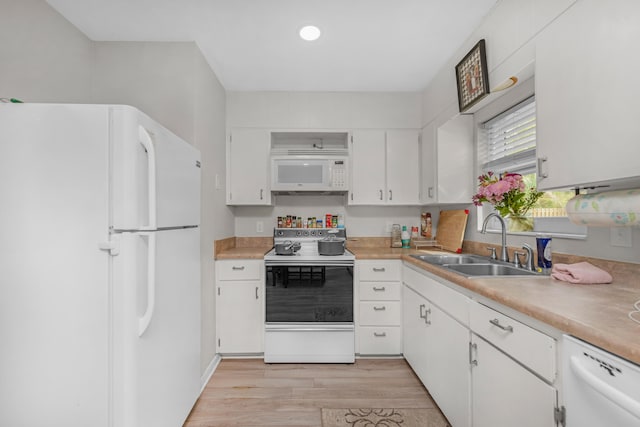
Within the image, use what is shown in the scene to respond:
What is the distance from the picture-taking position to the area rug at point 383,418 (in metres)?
1.89

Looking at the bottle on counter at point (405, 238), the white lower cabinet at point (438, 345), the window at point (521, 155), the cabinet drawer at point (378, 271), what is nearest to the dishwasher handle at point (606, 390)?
the white lower cabinet at point (438, 345)

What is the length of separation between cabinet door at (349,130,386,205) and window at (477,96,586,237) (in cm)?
92

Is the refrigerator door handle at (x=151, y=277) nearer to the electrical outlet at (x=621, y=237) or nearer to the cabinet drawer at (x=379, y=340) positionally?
the cabinet drawer at (x=379, y=340)

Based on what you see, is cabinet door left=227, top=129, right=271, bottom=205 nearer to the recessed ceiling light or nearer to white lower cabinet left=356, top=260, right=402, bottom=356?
the recessed ceiling light

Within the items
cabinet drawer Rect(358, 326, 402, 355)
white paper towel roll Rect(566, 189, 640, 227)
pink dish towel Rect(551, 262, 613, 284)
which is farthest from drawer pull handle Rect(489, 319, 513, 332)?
cabinet drawer Rect(358, 326, 402, 355)

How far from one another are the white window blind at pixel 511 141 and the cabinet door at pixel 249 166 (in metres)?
1.94

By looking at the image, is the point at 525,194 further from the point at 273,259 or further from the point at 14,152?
the point at 14,152

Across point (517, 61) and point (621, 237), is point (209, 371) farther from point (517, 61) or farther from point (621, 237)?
point (517, 61)

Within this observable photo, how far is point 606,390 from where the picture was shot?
76cm

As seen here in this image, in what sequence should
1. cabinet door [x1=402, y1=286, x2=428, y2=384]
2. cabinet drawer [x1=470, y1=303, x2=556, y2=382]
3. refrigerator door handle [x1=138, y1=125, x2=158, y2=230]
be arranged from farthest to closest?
cabinet door [x1=402, y1=286, x2=428, y2=384], refrigerator door handle [x1=138, y1=125, x2=158, y2=230], cabinet drawer [x1=470, y1=303, x2=556, y2=382]

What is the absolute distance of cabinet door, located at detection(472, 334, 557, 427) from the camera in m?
1.05

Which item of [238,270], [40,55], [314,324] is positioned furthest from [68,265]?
[314,324]

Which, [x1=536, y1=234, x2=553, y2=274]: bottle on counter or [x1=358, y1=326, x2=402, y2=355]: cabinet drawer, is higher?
[x1=536, y1=234, x2=553, y2=274]: bottle on counter

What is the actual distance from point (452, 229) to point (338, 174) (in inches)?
45.9
